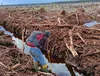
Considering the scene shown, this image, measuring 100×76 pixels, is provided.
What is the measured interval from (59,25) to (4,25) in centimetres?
1043

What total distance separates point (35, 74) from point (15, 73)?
892 millimetres

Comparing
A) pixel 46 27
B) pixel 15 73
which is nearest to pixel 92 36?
pixel 46 27

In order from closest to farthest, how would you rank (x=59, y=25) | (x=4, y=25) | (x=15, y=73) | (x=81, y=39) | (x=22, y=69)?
1. (x=15, y=73)
2. (x=22, y=69)
3. (x=81, y=39)
4. (x=59, y=25)
5. (x=4, y=25)

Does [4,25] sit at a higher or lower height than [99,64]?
lower

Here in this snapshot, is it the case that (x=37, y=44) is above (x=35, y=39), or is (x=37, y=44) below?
below

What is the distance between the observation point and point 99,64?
9.83 metres

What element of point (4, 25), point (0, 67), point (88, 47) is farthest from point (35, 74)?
point (4, 25)

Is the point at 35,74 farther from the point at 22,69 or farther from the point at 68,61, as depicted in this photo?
the point at 68,61

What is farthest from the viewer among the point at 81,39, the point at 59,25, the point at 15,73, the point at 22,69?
the point at 59,25

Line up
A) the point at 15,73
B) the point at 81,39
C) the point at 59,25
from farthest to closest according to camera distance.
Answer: the point at 59,25 → the point at 81,39 → the point at 15,73

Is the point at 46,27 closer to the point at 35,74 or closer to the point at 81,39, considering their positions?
the point at 81,39

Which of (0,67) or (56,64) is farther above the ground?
(0,67)

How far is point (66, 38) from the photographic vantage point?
45.4 feet

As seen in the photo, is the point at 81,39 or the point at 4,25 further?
the point at 4,25
